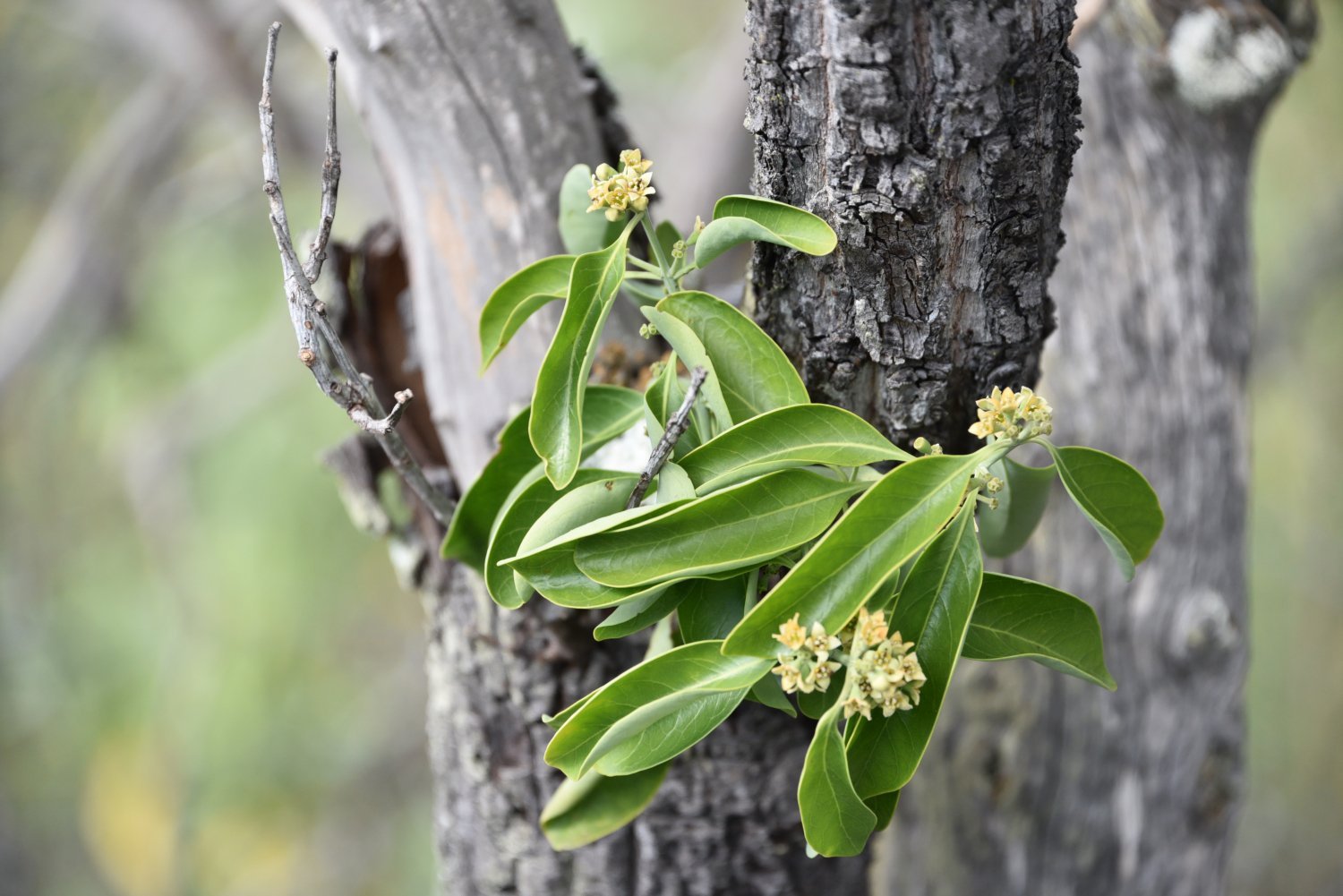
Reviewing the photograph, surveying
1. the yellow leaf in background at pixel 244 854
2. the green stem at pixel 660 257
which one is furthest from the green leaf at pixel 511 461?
the yellow leaf in background at pixel 244 854

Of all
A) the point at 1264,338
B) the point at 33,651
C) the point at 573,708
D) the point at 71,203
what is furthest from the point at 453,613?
the point at 33,651

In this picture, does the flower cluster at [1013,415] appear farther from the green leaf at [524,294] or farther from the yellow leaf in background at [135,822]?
the yellow leaf in background at [135,822]

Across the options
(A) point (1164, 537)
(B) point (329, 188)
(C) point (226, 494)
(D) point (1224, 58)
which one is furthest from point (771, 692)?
(C) point (226, 494)

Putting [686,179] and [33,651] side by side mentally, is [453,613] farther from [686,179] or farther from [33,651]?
[33,651]

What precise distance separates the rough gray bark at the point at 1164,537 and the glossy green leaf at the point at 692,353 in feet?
2.03

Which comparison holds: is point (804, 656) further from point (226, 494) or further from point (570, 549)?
point (226, 494)

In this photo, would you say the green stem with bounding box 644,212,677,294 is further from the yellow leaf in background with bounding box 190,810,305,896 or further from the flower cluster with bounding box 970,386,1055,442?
the yellow leaf in background with bounding box 190,810,305,896

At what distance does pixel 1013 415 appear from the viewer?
1.64 feet

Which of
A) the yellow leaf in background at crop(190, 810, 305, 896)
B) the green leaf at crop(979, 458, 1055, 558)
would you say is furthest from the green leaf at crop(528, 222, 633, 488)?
the yellow leaf in background at crop(190, 810, 305, 896)

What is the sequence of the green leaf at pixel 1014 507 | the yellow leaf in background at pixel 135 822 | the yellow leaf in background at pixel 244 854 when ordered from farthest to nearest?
the yellow leaf in background at pixel 244 854 → the yellow leaf in background at pixel 135 822 → the green leaf at pixel 1014 507

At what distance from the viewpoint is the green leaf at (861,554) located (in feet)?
1.54

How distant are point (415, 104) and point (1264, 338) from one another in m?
2.58

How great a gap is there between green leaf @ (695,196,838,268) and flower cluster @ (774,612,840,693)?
0.19m

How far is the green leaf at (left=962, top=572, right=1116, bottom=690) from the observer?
54 cm
